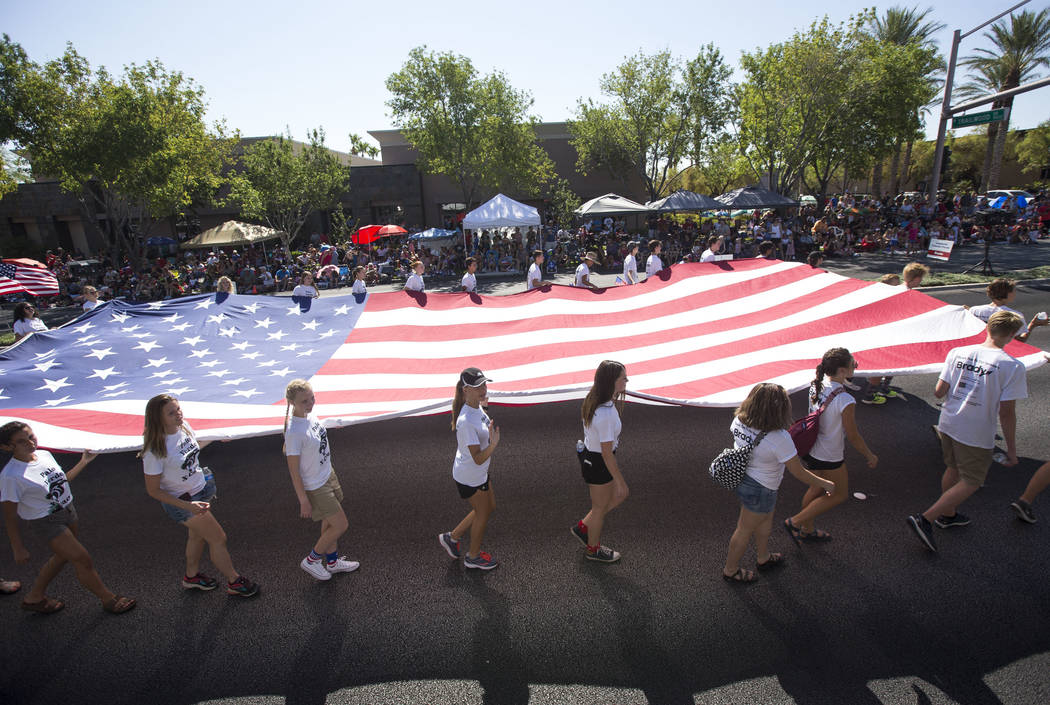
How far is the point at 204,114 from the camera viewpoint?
2273 cm

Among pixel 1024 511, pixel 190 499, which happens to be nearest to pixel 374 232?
→ pixel 190 499

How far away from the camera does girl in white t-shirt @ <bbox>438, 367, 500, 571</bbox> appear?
3.61 meters

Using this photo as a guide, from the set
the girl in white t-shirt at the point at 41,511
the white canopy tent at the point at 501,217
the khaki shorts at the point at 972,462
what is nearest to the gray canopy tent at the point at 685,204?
the white canopy tent at the point at 501,217

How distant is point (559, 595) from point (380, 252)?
22373mm

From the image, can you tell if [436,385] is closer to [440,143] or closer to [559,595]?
[559,595]

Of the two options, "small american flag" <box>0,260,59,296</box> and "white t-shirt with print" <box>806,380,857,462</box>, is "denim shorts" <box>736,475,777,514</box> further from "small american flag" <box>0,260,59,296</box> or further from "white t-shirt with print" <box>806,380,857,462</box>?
"small american flag" <box>0,260,59,296</box>

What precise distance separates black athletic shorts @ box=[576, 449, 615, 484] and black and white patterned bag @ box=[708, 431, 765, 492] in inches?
28.6

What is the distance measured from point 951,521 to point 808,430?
1.55 meters

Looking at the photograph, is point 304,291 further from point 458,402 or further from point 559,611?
point 559,611

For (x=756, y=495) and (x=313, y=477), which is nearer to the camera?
(x=756, y=495)

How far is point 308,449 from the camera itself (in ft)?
11.8

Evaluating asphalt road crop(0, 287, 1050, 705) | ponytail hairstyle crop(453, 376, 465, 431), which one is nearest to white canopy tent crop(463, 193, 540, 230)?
asphalt road crop(0, 287, 1050, 705)

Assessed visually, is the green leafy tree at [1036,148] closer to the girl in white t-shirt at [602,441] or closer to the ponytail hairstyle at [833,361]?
the ponytail hairstyle at [833,361]

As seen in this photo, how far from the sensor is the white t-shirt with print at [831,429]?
12.0 ft
